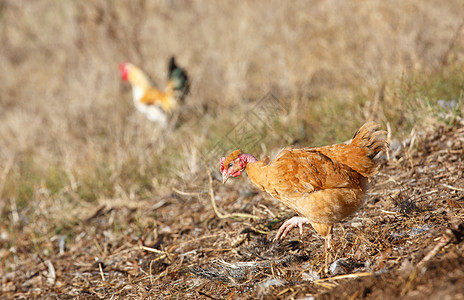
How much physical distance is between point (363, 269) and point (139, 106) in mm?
6871

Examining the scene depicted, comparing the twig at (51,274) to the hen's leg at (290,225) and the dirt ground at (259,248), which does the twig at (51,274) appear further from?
the hen's leg at (290,225)

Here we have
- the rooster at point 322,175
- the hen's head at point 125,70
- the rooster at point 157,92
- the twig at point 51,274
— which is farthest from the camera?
the hen's head at point 125,70

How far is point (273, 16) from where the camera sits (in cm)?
897

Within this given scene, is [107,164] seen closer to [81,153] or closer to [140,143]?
[140,143]

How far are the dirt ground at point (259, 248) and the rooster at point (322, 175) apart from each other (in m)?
0.30

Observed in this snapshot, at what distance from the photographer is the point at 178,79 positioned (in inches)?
349

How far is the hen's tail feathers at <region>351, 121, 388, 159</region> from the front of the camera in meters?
3.21

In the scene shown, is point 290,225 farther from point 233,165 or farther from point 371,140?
point 371,140

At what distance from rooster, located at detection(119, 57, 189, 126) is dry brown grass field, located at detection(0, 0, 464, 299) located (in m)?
0.26

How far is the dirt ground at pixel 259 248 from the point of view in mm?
2535

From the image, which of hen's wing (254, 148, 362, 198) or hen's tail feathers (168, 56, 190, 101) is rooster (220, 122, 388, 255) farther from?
hen's tail feathers (168, 56, 190, 101)

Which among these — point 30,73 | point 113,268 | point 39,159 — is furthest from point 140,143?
point 30,73

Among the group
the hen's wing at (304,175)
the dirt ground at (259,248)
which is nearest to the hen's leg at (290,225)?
the dirt ground at (259,248)

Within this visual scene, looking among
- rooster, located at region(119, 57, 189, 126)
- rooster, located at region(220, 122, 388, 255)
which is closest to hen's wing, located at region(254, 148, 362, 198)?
rooster, located at region(220, 122, 388, 255)
